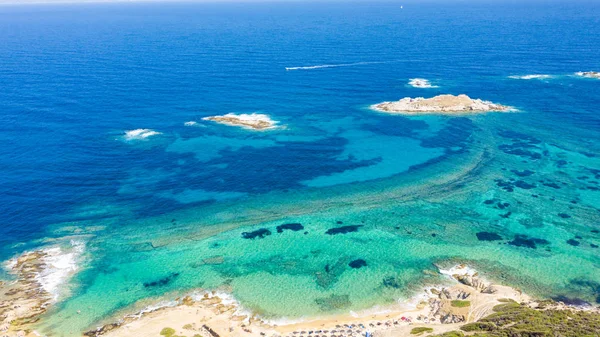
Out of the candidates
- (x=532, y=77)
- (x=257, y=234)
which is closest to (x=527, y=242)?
(x=257, y=234)

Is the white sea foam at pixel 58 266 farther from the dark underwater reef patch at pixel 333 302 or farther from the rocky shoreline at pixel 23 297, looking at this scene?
the dark underwater reef patch at pixel 333 302

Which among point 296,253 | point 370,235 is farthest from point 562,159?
point 296,253

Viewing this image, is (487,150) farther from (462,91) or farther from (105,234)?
(105,234)

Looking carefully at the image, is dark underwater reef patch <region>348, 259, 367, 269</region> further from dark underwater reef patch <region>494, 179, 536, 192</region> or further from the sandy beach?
dark underwater reef patch <region>494, 179, 536, 192</region>

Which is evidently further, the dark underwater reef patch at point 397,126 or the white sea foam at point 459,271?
the dark underwater reef patch at point 397,126

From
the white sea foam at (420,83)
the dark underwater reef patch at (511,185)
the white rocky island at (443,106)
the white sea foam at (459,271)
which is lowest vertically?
the white sea foam at (459,271)

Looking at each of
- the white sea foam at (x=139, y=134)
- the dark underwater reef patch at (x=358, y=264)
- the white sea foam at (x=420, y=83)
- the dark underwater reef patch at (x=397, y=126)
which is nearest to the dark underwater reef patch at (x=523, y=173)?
the dark underwater reef patch at (x=397, y=126)
